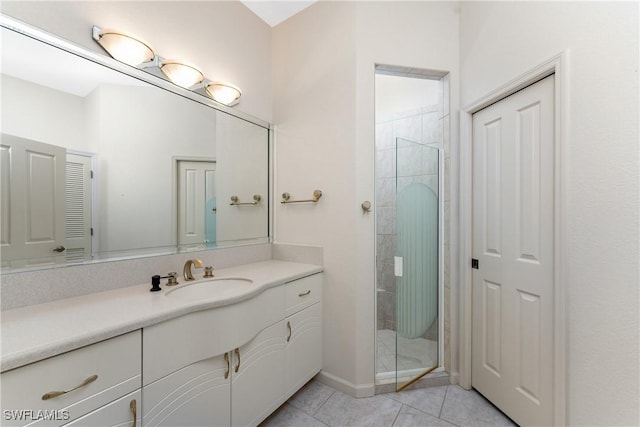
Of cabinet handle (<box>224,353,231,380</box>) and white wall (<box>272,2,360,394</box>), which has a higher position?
white wall (<box>272,2,360,394</box>)

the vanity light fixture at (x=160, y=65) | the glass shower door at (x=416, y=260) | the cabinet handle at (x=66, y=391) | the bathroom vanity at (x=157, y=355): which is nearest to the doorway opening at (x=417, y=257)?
the glass shower door at (x=416, y=260)

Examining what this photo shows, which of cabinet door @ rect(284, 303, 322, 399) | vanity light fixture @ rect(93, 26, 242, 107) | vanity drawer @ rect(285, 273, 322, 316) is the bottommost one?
cabinet door @ rect(284, 303, 322, 399)

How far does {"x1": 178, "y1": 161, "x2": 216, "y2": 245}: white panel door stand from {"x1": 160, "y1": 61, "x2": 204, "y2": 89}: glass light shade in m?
0.49

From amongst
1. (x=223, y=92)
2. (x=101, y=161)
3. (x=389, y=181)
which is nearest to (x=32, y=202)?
(x=101, y=161)

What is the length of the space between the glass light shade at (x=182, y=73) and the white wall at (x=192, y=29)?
80mm

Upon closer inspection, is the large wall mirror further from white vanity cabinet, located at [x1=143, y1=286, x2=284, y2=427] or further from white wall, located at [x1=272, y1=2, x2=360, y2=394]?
white vanity cabinet, located at [x1=143, y1=286, x2=284, y2=427]

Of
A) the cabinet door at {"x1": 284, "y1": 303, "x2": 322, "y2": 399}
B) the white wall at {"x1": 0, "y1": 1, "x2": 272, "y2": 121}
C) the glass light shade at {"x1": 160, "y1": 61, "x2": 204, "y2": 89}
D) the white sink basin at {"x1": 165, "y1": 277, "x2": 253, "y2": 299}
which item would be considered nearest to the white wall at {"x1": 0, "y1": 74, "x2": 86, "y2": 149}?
the white wall at {"x1": 0, "y1": 1, "x2": 272, "y2": 121}

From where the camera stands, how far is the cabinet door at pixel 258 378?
1.26m

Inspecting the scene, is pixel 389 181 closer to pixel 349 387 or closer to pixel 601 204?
pixel 601 204

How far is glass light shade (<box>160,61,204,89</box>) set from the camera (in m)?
1.51

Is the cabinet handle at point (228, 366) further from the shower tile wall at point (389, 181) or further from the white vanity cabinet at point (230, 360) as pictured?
the shower tile wall at point (389, 181)

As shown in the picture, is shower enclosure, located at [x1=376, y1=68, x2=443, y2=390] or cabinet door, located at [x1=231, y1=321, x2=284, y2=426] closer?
cabinet door, located at [x1=231, y1=321, x2=284, y2=426]

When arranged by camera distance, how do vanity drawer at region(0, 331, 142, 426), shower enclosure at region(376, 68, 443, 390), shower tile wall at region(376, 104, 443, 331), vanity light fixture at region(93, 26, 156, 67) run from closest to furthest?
vanity drawer at region(0, 331, 142, 426) → vanity light fixture at region(93, 26, 156, 67) → shower enclosure at region(376, 68, 443, 390) → shower tile wall at region(376, 104, 443, 331)

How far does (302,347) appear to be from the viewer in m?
1.70
